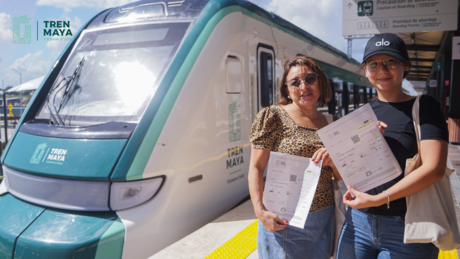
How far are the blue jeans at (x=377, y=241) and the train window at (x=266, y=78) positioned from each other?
2.91 meters

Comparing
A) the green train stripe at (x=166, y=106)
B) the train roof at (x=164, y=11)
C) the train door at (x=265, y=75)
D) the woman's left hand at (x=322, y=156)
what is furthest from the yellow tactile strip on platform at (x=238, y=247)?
the train roof at (x=164, y=11)

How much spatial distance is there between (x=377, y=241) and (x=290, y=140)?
614 millimetres

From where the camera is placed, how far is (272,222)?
1656 millimetres

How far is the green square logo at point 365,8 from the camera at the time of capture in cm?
772

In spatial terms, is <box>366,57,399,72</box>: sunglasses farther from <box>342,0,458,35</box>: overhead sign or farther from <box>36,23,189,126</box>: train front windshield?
<box>342,0,458,35</box>: overhead sign

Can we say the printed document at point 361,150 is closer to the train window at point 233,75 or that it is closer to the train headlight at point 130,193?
the train headlight at point 130,193

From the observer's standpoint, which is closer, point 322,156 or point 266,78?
point 322,156

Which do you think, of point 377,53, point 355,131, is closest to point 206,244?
point 355,131

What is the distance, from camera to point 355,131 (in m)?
1.56

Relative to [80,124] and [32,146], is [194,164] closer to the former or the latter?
[80,124]

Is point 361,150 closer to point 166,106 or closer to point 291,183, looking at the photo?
point 291,183

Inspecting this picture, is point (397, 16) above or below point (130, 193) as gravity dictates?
above

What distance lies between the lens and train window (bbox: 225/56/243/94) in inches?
146

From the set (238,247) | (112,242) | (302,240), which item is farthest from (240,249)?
(302,240)
